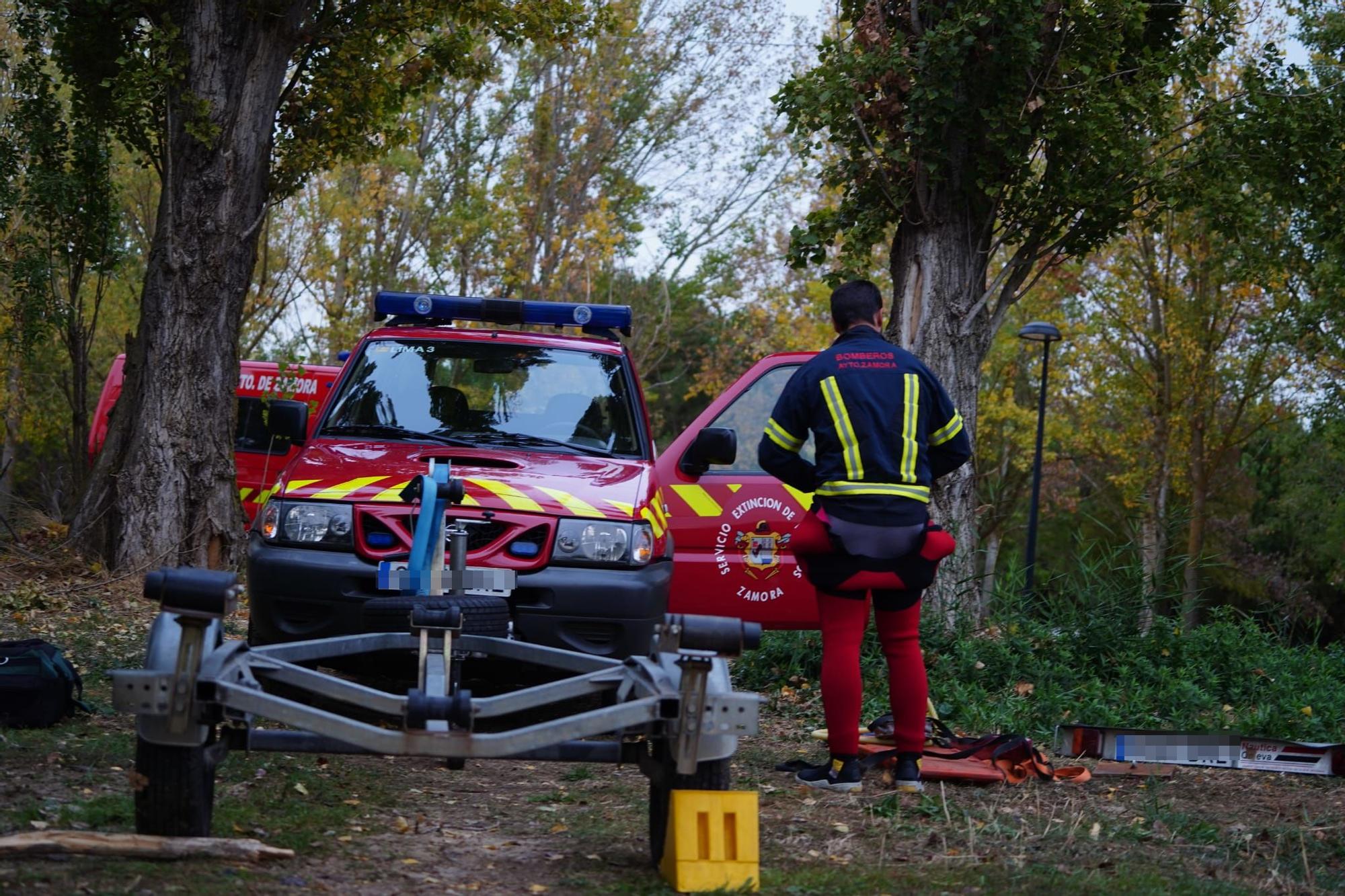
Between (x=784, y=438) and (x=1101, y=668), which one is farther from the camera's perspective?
(x=1101, y=668)

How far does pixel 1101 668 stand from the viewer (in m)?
8.90

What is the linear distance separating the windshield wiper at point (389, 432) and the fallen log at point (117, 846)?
3200 millimetres

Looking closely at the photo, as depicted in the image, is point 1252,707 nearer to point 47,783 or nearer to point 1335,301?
point 47,783

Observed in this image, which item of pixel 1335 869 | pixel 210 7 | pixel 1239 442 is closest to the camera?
pixel 1335 869

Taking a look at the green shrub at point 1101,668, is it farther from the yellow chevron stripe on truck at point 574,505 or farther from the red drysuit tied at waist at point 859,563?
the yellow chevron stripe on truck at point 574,505

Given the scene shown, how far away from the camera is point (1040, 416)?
23.2 meters

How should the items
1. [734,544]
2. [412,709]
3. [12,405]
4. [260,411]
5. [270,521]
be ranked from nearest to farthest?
[412,709] < [270,521] < [734,544] < [260,411] < [12,405]

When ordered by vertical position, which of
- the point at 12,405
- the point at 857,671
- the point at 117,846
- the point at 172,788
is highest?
the point at 12,405

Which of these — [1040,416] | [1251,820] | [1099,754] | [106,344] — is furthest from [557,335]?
[106,344]

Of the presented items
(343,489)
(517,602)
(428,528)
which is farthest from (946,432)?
(343,489)

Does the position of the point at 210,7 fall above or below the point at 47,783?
above

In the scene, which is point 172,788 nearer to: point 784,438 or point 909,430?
point 784,438

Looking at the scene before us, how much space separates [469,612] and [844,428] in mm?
1636

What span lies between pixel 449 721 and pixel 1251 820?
11.3 ft
